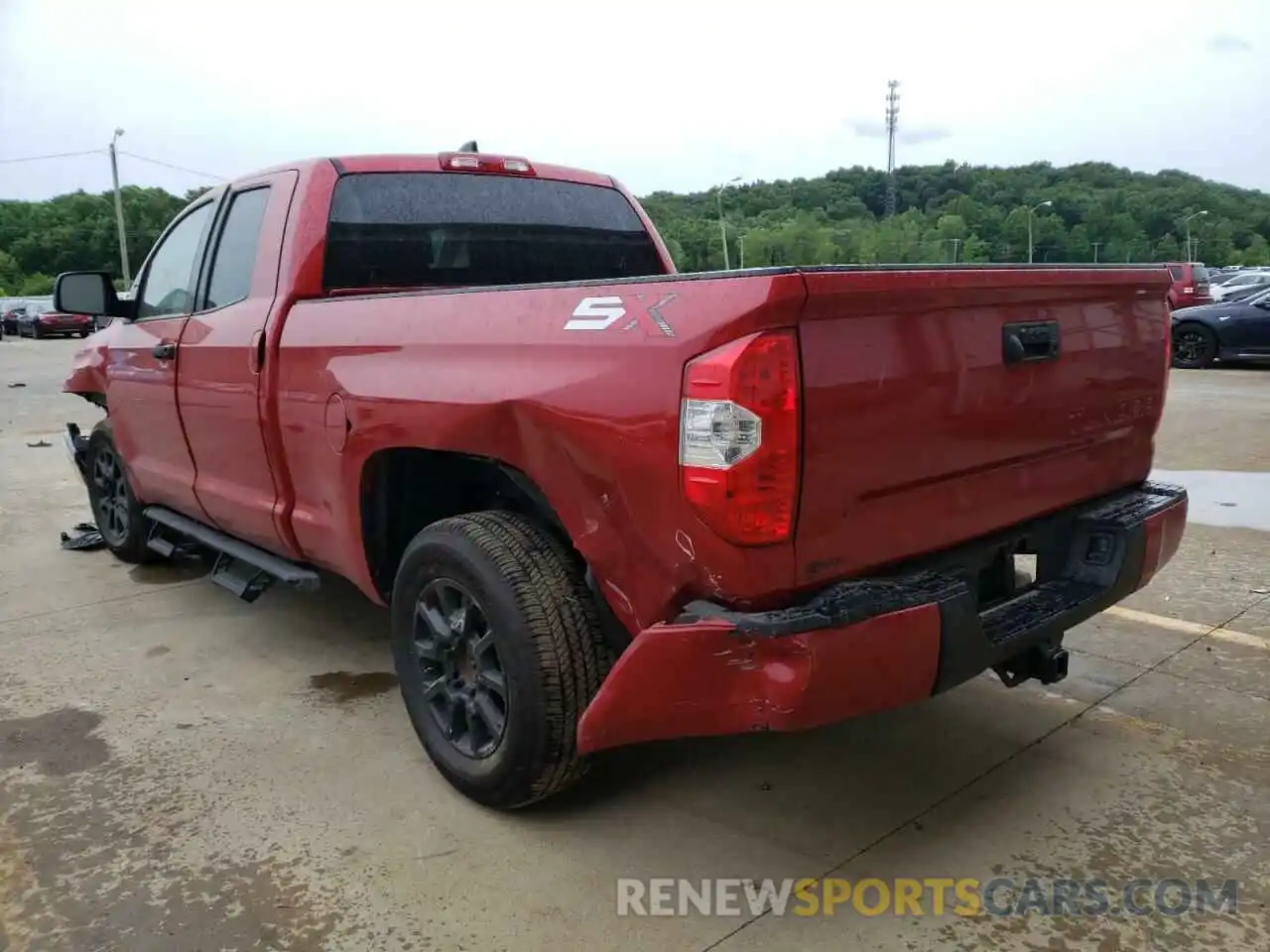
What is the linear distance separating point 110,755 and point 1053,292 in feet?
10.5

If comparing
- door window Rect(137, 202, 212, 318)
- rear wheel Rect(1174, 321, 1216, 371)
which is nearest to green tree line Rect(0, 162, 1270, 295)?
rear wheel Rect(1174, 321, 1216, 371)

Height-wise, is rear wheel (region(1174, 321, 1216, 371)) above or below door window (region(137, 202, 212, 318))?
below

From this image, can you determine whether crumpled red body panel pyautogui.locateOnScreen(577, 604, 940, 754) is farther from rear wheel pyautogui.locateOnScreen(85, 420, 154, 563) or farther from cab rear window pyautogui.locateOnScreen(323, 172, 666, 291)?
rear wheel pyautogui.locateOnScreen(85, 420, 154, 563)

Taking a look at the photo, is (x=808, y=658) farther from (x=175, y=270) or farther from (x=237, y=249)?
(x=175, y=270)

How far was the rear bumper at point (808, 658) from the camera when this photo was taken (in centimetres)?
215

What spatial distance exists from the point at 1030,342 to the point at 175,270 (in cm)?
380

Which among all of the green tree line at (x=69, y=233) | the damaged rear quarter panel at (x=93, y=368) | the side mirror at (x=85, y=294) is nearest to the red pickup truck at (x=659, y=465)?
the side mirror at (x=85, y=294)

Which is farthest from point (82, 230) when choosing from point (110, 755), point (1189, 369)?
point (110, 755)

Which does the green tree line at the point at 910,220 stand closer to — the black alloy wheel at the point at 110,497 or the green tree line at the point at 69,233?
the green tree line at the point at 69,233

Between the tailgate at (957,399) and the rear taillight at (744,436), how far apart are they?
5 centimetres

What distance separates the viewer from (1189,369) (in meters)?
15.5

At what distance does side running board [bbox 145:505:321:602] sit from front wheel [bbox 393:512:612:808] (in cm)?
78

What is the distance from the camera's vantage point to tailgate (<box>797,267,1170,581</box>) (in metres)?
2.20

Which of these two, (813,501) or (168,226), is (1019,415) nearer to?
(813,501)
